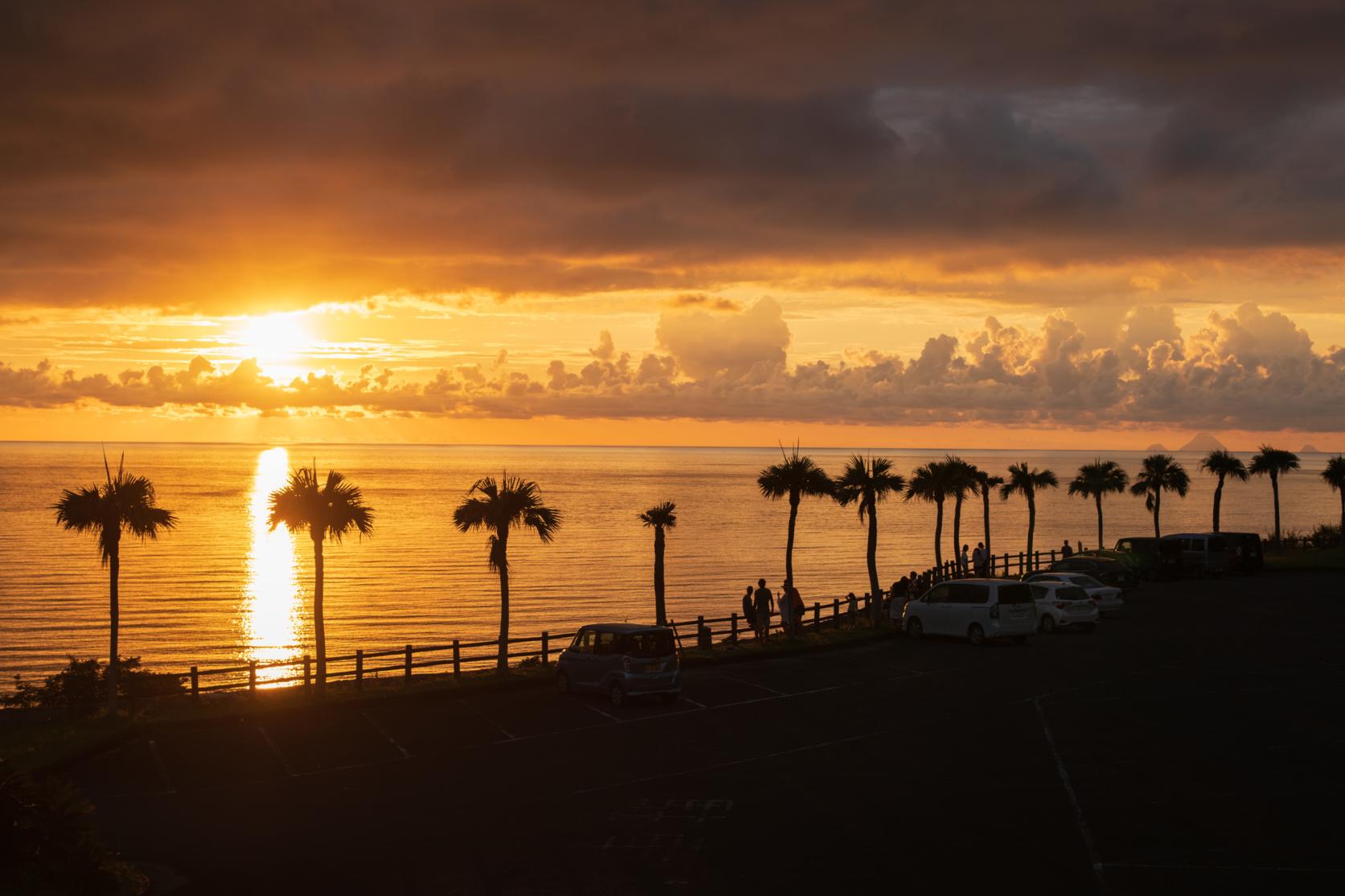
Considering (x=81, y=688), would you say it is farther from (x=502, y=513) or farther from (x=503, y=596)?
(x=502, y=513)

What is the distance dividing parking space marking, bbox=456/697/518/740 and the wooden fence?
1390 millimetres

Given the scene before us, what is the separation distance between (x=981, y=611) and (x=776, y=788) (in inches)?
722

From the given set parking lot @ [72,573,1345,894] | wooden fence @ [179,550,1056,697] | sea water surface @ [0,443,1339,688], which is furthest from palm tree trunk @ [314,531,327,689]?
sea water surface @ [0,443,1339,688]

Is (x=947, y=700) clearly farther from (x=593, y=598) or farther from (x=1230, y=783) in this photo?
(x=593, y=598)

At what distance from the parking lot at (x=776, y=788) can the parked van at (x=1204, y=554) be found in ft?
94.3

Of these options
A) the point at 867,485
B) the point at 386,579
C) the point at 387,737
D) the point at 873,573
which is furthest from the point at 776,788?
the point at 386,579

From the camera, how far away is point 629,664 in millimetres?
24766

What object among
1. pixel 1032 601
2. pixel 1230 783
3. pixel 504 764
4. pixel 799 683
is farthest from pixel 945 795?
pixel 1032 601

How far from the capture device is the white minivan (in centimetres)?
3456

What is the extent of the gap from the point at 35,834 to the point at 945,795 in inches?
460

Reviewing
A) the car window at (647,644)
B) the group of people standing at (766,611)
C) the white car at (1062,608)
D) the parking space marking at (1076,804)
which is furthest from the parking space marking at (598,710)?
the white car at (1062,608)

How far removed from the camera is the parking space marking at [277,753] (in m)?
19.6

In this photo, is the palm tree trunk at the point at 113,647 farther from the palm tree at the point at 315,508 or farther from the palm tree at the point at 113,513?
the palm tree at the point at 315,508

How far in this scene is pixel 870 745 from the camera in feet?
68.6
